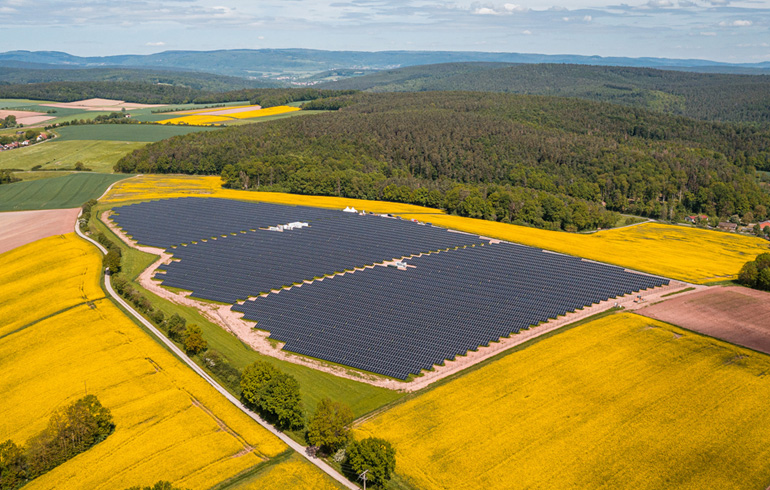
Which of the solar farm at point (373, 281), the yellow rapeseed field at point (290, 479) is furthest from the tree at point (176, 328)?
the yellow rapeseed field at point (290, 479)

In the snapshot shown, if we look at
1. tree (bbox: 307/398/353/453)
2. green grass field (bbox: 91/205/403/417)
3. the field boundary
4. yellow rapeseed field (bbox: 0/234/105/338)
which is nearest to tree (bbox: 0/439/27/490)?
green grass field (bbox: 91/205/403/417)

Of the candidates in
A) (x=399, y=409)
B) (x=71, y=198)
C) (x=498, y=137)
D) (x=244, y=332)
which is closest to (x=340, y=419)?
→ (x=399, y=409)

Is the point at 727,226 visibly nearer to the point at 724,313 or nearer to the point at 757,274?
the point at 757,274

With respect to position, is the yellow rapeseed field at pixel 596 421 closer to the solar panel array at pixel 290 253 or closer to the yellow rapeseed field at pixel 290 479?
the yellow rapeseed field at pixel 290 479

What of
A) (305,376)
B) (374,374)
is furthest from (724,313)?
(305,376)

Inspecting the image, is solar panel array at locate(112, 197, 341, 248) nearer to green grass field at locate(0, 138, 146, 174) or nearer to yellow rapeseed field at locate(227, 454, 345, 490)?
green grass field at locate(0, 138, 146, 174)

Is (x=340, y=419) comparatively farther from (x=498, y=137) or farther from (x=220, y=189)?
(x=498, y=137)

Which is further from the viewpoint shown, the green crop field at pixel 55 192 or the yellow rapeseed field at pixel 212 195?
the yellow rapeseed field at pixel 212 195
